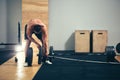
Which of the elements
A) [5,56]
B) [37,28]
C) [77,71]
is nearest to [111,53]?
[77,71]

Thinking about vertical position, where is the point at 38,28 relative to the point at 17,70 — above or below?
above

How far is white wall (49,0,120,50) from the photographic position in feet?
23.7

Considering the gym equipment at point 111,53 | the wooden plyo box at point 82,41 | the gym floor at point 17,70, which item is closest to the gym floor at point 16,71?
the gym floor at point 17,70

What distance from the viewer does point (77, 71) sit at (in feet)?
14.6

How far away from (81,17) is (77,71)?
303cm

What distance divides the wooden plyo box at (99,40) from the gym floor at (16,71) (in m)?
2.00

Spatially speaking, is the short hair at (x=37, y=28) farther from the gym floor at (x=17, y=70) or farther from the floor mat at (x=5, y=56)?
the floor mat at (x=5, y=56)

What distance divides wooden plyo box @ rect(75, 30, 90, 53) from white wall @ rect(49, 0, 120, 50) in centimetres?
45

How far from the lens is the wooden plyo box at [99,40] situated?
6.73 m

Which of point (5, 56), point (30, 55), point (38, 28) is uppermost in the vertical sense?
point (38, 28)

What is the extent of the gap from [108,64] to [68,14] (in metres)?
2.52

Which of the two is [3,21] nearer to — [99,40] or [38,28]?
[38,28]

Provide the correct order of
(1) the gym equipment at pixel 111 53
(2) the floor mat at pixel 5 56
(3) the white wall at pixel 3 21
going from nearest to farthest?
(1) the gym equipment at pixel 111 53 < (2) the floor mat at pixel 5 56 < (3) the white wall at pixel 3 21

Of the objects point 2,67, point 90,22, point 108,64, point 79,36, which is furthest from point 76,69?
point 90,22
